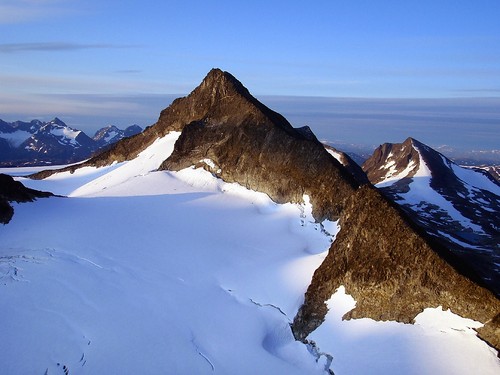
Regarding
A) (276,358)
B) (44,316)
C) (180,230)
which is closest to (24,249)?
(44,316)

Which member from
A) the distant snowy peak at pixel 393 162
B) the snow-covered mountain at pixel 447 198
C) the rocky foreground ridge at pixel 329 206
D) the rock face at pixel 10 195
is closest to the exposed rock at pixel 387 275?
the rocky foreground ridge at pixel 329 206

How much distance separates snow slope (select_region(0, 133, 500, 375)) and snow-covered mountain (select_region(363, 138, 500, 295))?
13.3 m

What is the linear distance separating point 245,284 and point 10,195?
815 inches

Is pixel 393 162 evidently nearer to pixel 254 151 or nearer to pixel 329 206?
pixel 254 151

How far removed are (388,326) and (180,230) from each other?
58.7 ft

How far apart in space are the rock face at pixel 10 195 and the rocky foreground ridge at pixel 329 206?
15.3 m

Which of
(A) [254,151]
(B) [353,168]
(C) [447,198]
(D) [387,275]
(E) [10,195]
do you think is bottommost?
(C) [447,198]

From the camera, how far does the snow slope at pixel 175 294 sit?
22906 millimetres

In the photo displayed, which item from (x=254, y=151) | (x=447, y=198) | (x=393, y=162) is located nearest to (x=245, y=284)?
(x=254, y=151)

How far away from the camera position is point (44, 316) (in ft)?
83.1

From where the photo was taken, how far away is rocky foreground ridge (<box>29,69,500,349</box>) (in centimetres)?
2431

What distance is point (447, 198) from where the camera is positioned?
79.7m

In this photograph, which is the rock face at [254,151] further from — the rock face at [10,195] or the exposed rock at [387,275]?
the rock face at [10,195]

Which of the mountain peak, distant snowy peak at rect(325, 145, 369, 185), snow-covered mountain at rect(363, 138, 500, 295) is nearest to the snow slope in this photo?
snow-covered mountain at rect(363, 138, 500, 295)
